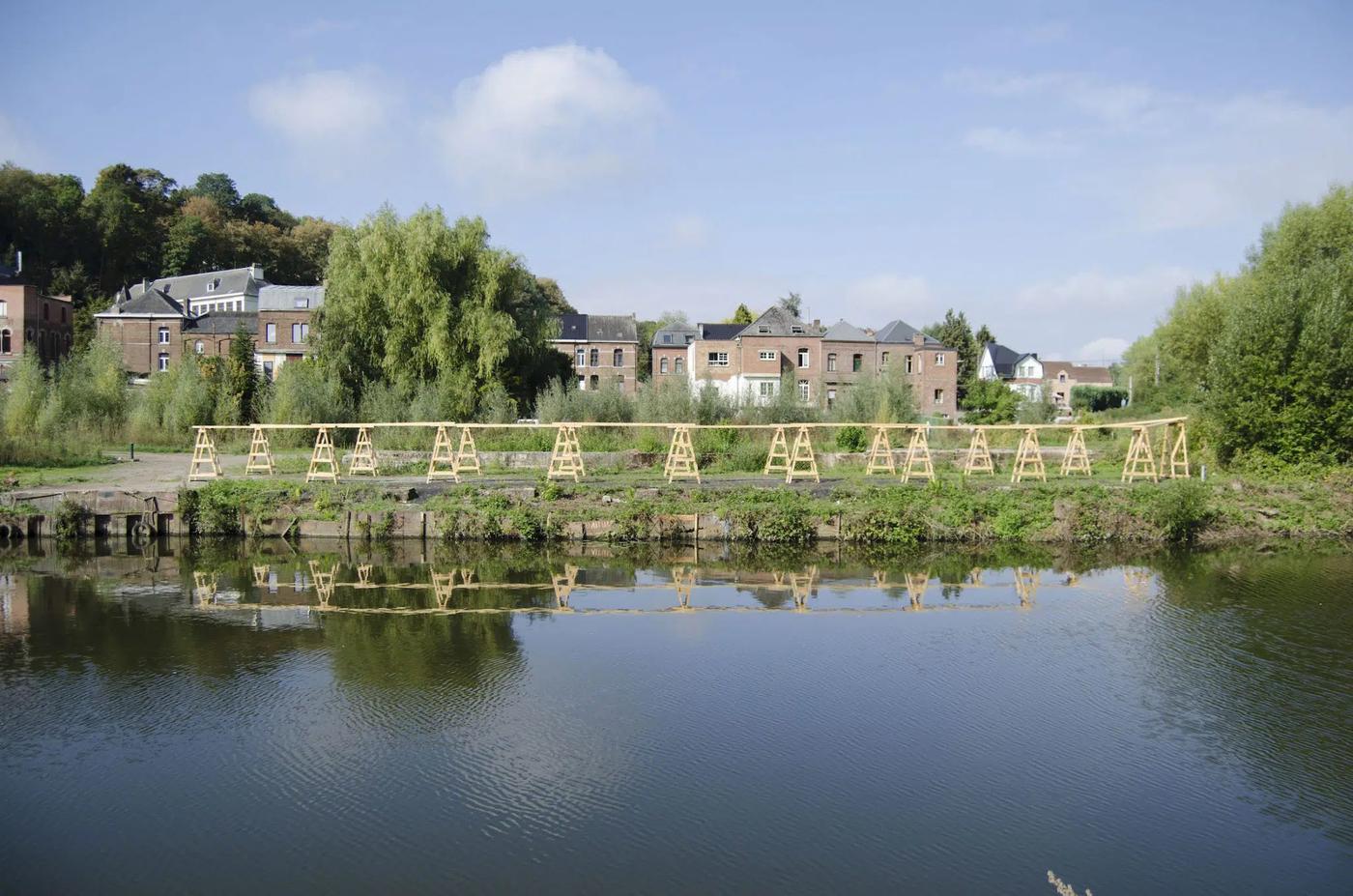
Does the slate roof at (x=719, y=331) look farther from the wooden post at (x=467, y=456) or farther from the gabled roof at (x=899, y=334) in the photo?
the wooden post at (x=467, y=456)

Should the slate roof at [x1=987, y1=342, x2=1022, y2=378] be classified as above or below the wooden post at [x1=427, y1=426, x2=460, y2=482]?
above

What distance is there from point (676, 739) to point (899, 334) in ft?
168

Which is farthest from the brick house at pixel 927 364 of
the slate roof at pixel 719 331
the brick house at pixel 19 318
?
the brick house at pixel 19 318

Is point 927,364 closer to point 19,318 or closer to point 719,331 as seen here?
point 719,331

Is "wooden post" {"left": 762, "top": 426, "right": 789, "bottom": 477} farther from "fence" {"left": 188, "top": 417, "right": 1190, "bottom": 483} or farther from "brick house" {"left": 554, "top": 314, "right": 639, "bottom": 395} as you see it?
"brick house" {"left": 554, "top": 314, "right": 639, "bottom": 395}

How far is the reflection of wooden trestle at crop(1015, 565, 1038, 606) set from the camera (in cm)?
1300

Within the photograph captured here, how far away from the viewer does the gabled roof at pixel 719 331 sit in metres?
55.8

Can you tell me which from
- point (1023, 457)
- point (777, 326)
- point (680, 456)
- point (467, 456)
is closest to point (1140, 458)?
point (1023, 457)

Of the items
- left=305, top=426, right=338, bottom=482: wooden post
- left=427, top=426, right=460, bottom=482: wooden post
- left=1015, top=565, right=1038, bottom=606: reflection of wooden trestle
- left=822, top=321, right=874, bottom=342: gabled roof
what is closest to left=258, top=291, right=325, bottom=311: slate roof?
left=822, top=321, right=874, bottom=342: gabled roof

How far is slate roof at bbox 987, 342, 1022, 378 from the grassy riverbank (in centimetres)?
6554

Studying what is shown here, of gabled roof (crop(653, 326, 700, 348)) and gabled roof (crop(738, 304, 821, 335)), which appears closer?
gabled roof (crop(738, 304, 821, 335))

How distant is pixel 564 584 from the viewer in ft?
46.2

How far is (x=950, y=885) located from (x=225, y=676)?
7154 mm

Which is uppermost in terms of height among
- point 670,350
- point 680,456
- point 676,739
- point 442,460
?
point 670,350
